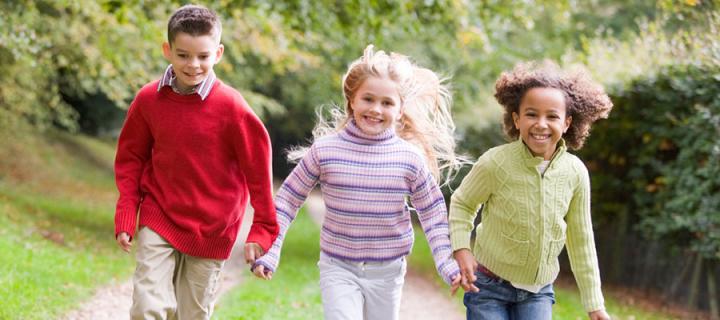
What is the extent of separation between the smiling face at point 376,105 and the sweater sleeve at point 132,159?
3.55ft

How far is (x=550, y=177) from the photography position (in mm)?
4020

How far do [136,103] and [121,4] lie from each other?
246 inches

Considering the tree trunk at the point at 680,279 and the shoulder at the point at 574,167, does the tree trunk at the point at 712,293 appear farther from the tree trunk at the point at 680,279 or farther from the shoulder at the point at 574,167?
the shoulder at the point at 574,167

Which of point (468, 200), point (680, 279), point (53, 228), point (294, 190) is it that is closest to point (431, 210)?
point (468, 200)

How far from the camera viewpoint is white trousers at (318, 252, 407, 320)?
4.01m

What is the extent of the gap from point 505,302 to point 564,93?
1.04 meters

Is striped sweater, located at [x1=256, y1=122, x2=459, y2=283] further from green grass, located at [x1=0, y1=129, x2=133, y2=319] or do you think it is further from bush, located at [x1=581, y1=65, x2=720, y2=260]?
bush, located at [x1=581, y1=65, x2=720, y2=260]

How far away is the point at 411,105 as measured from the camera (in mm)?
4480

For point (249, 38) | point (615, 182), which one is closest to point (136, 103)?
point (615, 182)

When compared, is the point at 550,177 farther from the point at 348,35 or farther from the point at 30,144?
the point at 30,144

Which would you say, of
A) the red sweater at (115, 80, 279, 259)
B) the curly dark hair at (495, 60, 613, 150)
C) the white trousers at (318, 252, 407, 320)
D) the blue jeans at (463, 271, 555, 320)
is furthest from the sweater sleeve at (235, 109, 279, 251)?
the curly dark hair at (495, 60, 613, 150)

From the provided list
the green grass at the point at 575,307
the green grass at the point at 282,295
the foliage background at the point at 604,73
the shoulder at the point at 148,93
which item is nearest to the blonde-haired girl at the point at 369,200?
the shoulder at the point at 148,93

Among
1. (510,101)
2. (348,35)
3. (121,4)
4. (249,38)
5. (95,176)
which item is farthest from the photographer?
(95,176)

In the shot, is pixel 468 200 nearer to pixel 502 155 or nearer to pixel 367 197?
pixel 502 155
